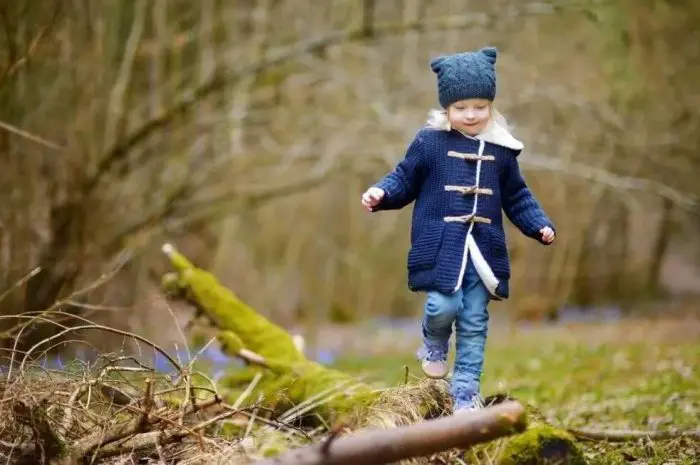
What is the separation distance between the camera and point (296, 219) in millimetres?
15195

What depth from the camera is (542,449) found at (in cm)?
290

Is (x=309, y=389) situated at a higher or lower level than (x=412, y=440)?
lower

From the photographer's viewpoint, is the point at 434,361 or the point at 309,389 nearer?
the point at 434,361

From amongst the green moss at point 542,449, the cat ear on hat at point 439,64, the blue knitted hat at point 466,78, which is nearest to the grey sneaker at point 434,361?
the green moss at point 542,449

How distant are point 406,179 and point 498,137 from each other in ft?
1.27

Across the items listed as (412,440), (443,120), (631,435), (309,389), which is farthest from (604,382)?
(412,440)

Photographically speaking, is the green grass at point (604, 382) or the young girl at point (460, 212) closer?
the young girl at point (460, 212)

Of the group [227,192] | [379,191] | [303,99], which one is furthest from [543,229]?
[303,99]

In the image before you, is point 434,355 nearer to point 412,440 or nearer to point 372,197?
point 372,197

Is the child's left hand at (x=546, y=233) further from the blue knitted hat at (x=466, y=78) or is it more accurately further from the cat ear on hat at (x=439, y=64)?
the cat ear on hat at (x=439, y=64)

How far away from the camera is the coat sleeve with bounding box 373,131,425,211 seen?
11.0ft

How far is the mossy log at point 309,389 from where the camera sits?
293 cm

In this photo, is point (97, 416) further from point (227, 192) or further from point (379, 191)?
point (227, 192)

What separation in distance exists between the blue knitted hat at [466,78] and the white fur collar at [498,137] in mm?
125
